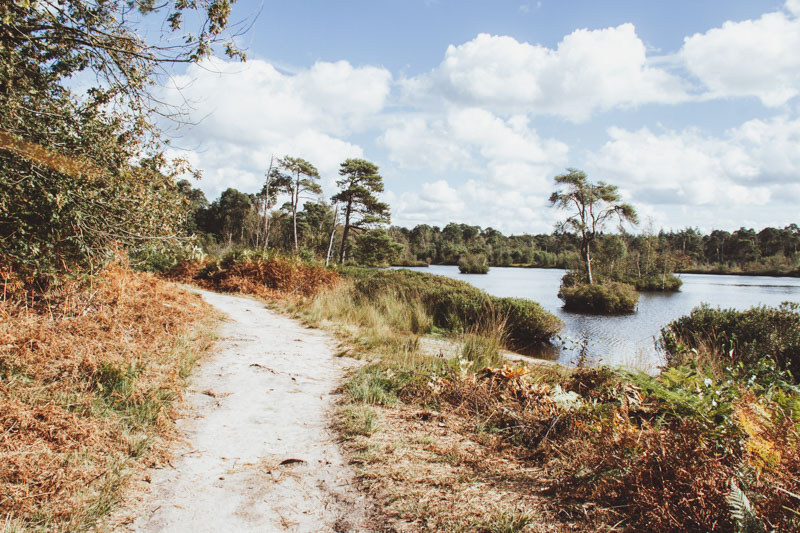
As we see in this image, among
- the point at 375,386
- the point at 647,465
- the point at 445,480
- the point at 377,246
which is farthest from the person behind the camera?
the point at 377,246

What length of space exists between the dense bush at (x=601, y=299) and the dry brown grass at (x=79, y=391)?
77.8ft

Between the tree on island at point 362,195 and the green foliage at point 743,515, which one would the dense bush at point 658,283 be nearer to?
the tree on island at point 362,195

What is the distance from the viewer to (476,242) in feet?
343

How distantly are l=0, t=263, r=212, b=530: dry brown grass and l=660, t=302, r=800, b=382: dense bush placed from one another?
7.25 m

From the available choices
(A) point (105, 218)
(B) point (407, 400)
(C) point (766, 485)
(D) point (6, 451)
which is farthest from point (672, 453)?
(A) point (105, 218)

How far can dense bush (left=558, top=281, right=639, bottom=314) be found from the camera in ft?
79.7

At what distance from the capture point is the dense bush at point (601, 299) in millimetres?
24281

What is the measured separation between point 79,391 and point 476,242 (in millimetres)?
103706

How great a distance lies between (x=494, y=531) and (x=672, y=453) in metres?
1.01

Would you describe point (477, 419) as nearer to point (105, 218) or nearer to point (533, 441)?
point (533, 441)

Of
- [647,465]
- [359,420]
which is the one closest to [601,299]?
[359,420]

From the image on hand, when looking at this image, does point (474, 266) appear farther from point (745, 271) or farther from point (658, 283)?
point (745, 271)

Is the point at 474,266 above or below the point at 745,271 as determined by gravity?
above

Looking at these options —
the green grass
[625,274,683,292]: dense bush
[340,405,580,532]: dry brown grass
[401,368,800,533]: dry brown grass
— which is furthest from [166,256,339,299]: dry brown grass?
[625,274,683,292]: dense bush
